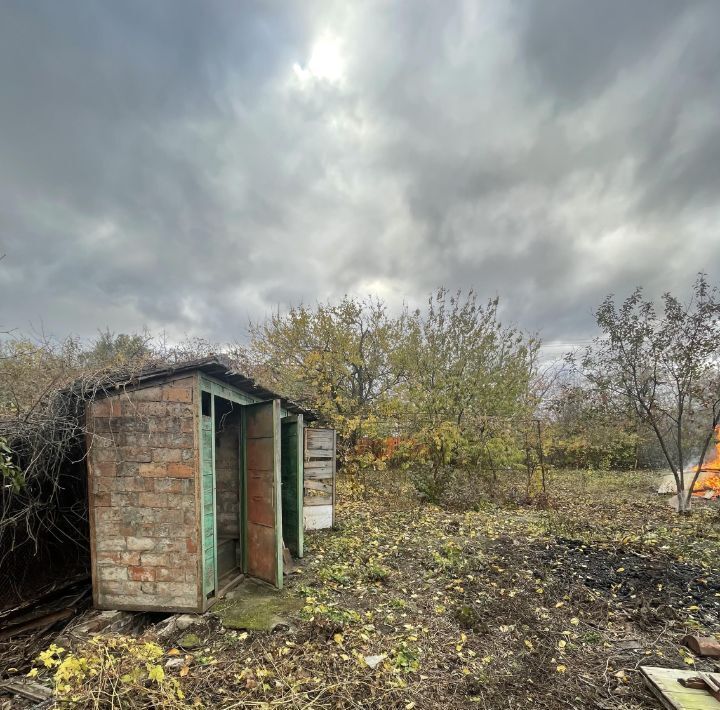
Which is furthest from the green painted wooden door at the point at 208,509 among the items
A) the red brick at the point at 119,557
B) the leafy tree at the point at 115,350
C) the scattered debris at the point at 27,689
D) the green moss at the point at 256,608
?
the scattered debris at the point at 27,689

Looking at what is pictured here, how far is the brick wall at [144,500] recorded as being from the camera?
3943 mm

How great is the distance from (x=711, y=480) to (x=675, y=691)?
24.9 feet

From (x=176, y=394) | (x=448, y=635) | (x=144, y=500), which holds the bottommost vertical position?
(x=448, y=635)

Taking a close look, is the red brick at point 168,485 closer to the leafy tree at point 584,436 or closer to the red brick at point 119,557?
the red brick at point 119,557

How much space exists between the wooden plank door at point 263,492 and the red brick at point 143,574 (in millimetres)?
1236

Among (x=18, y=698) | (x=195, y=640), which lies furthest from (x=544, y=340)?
(x=18, y=698)

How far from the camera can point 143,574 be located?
13.0ft

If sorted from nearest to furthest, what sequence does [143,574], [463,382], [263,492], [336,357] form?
[143,574], [263,492], [463,382], [336,357]

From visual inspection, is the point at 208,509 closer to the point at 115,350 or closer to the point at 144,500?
the point at 144,500

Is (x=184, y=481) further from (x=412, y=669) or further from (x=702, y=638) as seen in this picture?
(x=702, y=638)

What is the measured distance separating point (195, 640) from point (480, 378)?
866 centimetres

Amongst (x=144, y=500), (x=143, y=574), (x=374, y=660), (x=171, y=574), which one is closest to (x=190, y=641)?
(x=171, y=574)

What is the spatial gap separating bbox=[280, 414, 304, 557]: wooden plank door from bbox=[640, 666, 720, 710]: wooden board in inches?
158

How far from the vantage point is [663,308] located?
8.70m
